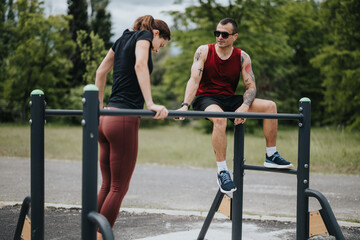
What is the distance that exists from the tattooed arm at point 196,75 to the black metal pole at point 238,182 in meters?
0.46

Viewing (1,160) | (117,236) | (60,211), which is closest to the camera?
(117,236)

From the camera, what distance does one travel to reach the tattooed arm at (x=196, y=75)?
10.9ft

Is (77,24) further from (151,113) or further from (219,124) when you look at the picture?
(151,113)

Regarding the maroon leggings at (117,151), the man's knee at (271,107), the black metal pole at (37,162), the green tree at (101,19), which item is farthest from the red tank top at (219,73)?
the green tree at (101,19)

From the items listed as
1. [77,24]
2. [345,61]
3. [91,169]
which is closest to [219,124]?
[91,169]

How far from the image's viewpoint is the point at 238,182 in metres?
3.30

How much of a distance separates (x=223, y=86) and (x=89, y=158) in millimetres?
1751

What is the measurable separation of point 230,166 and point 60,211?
4.85m

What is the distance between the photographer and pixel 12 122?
2172cm

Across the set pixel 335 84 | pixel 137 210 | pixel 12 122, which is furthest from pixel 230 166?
pixel 12 122

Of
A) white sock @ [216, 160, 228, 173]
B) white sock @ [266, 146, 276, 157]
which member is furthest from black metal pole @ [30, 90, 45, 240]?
white sock @ [266, 146, 276, 157]

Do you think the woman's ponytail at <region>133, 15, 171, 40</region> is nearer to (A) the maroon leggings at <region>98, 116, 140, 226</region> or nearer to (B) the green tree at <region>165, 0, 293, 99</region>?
(A) the maroon leggings at <region>98, 116, 140, 226</region>

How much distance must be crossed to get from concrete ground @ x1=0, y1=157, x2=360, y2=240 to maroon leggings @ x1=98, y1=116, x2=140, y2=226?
1.28 m

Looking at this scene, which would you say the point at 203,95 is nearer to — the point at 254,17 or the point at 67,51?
the point at 254,17
